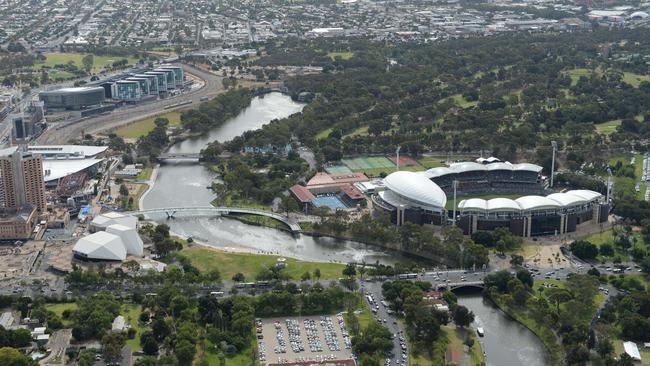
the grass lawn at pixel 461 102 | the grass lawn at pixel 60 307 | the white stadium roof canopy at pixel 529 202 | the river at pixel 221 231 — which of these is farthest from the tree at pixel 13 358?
the grass lawn at pixel 461 102

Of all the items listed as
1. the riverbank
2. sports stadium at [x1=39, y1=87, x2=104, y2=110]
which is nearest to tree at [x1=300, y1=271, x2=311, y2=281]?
the riverbank

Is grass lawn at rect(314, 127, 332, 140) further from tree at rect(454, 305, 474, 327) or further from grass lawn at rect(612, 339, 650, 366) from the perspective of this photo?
grass lawn at rect(612, 339, 650, 366)

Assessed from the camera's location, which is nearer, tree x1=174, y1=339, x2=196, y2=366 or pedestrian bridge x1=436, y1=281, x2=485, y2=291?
tree x1=174, y1=339, x2=196, y2=366

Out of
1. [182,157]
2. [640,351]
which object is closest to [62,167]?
[182,157]

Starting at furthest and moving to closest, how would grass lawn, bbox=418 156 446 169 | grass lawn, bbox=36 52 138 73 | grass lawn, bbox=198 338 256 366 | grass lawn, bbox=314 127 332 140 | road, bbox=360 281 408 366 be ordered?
1. grass lawn, bbox=36 52 138 73
2. grass lawn, bbox=314 127 332 140
3. grass lawn, bbox=418 156 446 169
4. road, bbox=360 281 408 366
5. grass lawn, bbox=198 338 256 366

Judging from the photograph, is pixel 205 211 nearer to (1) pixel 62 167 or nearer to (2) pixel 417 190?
(1) pixel 62 167

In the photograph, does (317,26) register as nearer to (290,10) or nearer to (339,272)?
(290,10)

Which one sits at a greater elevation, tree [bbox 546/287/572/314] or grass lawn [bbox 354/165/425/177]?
grass lawn [bbox 354/165/425/177]
